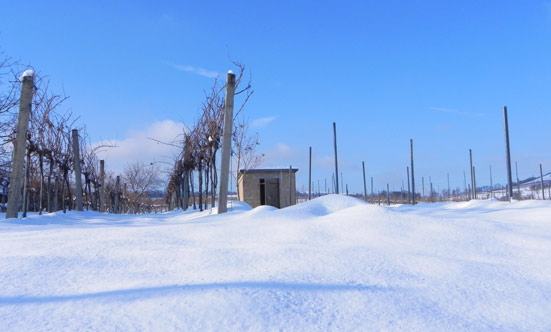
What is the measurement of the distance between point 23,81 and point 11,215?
6.87 ft

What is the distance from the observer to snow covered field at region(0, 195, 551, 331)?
5.12 feet

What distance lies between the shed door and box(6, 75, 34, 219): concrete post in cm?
1265

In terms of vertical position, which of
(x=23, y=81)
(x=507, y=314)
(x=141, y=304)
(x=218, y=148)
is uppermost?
(x=23, y=81)

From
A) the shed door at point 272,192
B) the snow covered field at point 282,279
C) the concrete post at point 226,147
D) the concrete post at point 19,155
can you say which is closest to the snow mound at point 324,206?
the snow covered field at point 282,279

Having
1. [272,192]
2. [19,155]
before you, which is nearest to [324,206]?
[19,155]

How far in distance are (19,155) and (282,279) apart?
19.3 feet

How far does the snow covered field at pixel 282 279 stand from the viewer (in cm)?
156

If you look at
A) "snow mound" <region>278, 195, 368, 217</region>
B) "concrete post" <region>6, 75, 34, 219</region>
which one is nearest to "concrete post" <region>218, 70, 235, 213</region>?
"snow mound" <region>278, 195, 368, 217</region>

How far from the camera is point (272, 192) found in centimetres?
1872

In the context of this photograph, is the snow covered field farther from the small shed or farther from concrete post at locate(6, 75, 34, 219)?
the small shed

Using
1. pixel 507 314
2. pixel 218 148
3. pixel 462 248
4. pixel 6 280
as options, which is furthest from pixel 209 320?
pixel 218 148

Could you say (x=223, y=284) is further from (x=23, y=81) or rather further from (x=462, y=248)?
(x=23, y=81)

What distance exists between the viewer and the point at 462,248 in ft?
9.16

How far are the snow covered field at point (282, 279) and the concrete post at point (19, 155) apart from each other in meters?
3.45
